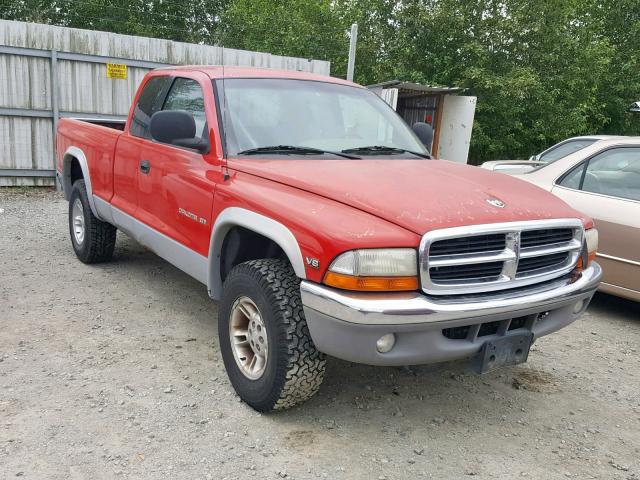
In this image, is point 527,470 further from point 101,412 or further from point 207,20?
point 207,20

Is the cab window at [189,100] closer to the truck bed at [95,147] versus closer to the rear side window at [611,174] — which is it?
the truck bed at [95,147]

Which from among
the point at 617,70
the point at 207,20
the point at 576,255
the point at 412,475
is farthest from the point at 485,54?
the point at 207,20

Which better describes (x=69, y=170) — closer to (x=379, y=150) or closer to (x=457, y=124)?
(x=379, y=150)

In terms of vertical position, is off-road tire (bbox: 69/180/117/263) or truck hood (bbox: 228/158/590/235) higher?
truck hood (bbox: 228/158/590/235)

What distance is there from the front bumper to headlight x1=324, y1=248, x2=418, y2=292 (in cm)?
5

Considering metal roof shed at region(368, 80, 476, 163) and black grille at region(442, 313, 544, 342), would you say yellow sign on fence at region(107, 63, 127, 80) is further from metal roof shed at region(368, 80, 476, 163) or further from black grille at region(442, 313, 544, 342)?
black grille at region(442, 313, 544, 342)

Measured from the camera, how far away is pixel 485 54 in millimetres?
15977

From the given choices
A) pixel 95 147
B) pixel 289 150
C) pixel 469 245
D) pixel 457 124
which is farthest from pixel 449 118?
pixel 469 245

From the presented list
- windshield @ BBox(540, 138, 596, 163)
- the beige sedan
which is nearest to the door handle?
the beige sedan

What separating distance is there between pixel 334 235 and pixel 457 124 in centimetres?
1140

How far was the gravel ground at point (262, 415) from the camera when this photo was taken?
2852 millimetres

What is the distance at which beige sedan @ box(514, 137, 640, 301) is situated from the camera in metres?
4.98

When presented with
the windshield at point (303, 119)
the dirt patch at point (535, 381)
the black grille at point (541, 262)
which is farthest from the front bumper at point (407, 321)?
the windshield at point (303, 119)

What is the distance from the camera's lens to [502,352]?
9.82 feet
